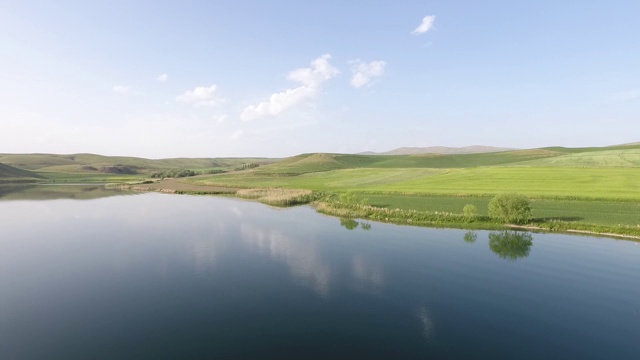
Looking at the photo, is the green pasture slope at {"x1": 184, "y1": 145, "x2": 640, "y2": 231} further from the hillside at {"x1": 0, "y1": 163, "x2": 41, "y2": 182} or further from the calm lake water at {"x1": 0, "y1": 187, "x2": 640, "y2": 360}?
the hillside at {"x1": 0, "y1": 163, "x2": 41, "y2": 182}

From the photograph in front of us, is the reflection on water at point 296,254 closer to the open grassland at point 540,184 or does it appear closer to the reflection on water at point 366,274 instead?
the reflection on water at point 366,274

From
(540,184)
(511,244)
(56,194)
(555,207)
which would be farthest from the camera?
(56,194)

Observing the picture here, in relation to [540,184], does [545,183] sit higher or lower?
higher

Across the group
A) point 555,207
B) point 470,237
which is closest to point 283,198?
point 470,237

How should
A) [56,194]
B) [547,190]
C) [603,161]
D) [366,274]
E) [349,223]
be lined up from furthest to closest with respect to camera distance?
[56,194], [603,161], [547,190], [349,223], [366,274]

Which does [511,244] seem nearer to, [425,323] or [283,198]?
[425,323]

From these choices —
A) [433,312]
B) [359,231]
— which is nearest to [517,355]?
[433,312]
